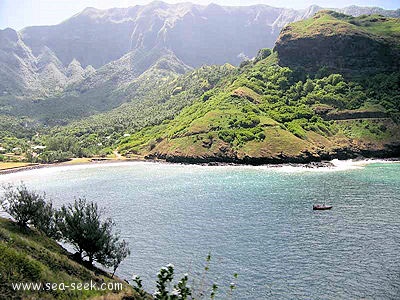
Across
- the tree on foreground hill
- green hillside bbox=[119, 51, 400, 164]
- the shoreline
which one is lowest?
the tree on foreground hill

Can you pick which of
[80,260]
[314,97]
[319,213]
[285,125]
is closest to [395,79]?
[314,97]

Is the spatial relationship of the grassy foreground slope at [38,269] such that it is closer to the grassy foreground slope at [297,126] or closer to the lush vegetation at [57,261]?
the lush vegetation at [57,261]

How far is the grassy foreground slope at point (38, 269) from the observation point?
2270 cm

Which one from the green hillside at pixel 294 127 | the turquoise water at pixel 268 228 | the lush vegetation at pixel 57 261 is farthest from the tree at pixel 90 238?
the green hillside at pixel 294 127

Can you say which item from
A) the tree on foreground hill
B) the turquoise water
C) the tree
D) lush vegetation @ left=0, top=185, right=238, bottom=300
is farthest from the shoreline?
the tree

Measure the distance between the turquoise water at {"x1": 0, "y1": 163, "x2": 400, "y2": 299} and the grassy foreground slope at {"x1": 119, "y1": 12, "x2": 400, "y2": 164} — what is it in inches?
1164

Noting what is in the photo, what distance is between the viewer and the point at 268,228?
2248 inches

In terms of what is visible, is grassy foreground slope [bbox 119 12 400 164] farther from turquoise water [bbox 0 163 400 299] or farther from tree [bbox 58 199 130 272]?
tree [bbox 58 199 130 272]

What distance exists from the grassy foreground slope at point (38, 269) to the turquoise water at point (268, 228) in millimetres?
10996

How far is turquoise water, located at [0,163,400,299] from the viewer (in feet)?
128

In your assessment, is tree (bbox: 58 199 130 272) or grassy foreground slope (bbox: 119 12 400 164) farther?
grassy foreground slope (bbox: 119 12 400 164)

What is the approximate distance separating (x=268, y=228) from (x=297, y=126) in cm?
10796

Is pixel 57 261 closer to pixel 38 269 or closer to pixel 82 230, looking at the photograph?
pixel 38 269

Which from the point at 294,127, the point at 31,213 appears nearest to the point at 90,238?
the point at 31,213
